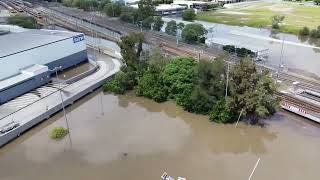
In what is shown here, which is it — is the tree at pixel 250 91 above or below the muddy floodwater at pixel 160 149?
above

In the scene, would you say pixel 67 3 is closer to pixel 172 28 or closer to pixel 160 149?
pixel 172 28

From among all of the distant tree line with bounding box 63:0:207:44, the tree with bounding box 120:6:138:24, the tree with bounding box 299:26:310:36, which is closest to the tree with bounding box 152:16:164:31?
Answer: the distant tree line with bounding box 63:0:207:44

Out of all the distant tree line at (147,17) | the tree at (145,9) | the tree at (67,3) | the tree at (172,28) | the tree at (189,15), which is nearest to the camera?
the distant tree line at (147,17)

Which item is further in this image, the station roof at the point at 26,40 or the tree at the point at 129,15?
the tree at the point at 129,15

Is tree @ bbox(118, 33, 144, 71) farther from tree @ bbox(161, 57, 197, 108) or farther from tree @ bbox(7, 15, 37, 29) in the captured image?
tree @ bbox(7, 15, 37, 29)

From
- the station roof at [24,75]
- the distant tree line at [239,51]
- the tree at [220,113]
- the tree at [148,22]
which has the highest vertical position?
the tree at [148,22]

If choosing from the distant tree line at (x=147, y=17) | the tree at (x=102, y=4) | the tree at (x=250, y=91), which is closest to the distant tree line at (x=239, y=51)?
the distant tree line at (x=147, y=17)

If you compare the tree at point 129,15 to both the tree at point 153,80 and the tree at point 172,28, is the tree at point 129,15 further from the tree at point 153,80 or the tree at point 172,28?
the tree at point 153,80
